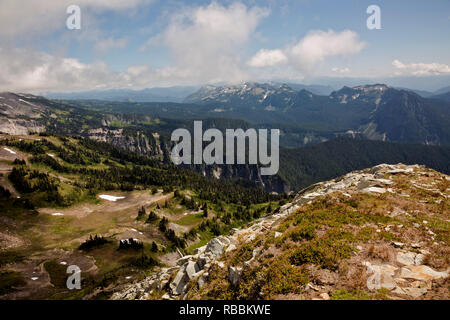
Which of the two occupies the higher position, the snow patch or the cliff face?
the cliff face

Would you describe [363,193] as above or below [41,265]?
above

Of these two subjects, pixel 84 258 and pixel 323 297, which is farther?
pixel 84 258

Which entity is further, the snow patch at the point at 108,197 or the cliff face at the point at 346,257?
the snow patch at the point at 108,197

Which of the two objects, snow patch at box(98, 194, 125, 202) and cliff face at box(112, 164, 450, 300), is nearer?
cliff face at box(112, 164, 450, 300)

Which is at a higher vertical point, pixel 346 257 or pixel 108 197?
pixel 346 257

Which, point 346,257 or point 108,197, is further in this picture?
point 108,197
